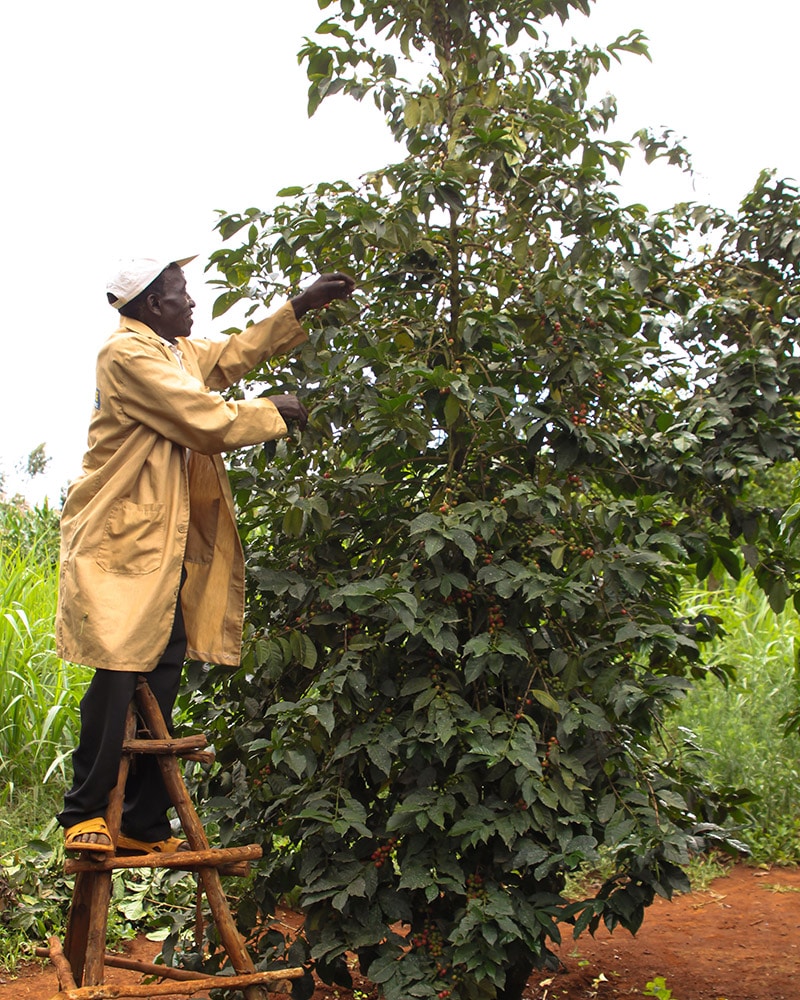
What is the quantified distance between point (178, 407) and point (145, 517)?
1.04ft

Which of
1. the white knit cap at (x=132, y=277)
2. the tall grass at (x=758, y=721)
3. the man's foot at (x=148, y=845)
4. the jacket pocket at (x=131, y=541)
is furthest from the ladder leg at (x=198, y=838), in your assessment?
the tall grass at (x=758, y=721)

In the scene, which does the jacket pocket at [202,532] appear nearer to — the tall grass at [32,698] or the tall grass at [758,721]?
the tall grass at [32,698]

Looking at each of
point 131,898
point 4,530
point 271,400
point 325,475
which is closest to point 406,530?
point 325,475

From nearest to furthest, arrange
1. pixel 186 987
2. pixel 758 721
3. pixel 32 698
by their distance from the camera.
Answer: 1. pixel 186 987
2. pixel 32 698
3. pixel 758 721

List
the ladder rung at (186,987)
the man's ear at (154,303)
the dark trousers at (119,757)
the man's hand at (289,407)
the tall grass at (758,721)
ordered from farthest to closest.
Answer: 1. the tall grass at (758,721)
2. the man's ear at (154,303)
3. the man's hand at (289,407)
4. the dark trousers at (119,757)
5. the ladder rung at (186,987)

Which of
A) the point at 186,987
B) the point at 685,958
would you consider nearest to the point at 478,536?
the point at 186,987

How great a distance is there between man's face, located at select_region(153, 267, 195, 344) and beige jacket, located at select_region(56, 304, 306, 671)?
7 centimetres

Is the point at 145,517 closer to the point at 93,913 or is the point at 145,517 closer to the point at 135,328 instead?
the point at 135,328

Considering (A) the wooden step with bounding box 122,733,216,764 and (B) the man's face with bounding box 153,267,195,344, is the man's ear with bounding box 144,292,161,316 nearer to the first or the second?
(B) the man's face with bounding box 153,267,195,344

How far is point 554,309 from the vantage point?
3018 mm

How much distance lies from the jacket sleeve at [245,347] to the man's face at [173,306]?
134 mm

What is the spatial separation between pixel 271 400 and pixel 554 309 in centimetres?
85

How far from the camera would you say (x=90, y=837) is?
263 centimetres

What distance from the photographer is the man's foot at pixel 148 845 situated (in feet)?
9.61
